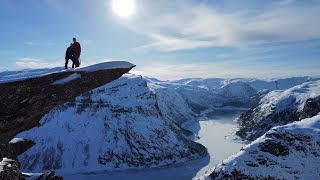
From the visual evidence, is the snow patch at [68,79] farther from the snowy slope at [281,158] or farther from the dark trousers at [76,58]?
the snowy slope at [281,158]

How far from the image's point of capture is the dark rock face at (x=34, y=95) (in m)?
25.6

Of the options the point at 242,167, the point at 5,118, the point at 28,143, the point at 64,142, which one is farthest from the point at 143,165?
the point at 5,118

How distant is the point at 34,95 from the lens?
26.6 m

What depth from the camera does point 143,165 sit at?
194 meters

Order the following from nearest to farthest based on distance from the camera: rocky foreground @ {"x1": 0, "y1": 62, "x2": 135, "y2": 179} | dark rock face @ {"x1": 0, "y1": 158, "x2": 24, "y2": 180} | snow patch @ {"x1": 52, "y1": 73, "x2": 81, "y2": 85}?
dark rock face @ {"x1": 0, "y1": 158, "x2": 24, "y2": 180}, rocky foreground @ {"x1": 0, "y1": 62, "x2": 135, "y2": 179}, snow patch @ {"x1": 52, "y1": 73, "x2": 81, "y2": 85}

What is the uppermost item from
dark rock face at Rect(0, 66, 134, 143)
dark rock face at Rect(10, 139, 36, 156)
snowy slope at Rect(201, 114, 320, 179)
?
dark rock face at Rect(0, 66, 134, 143)

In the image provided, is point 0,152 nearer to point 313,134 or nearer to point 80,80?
point 80,80

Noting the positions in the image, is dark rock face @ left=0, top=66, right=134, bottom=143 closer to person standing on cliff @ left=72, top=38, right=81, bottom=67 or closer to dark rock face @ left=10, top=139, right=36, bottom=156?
dark rock face @ left=10, top=139, right=36, bottom=156

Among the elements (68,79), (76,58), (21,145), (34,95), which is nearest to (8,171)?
(34,95)

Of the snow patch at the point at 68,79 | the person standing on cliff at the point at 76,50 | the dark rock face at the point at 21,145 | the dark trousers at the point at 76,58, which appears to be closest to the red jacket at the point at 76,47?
the person standing on cliff at the point at 76,50

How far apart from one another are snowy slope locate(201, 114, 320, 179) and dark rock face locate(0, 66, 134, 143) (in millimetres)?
61655

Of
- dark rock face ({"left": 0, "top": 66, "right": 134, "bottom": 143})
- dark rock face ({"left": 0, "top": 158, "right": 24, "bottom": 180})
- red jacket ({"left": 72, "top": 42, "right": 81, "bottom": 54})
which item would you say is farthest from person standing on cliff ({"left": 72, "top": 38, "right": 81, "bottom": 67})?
dark rock face ({"left": 0, "top": 158, "right": 24, "bottom": 180})

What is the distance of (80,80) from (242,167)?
64.5 metres

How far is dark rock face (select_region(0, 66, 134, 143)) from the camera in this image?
2559 cm
